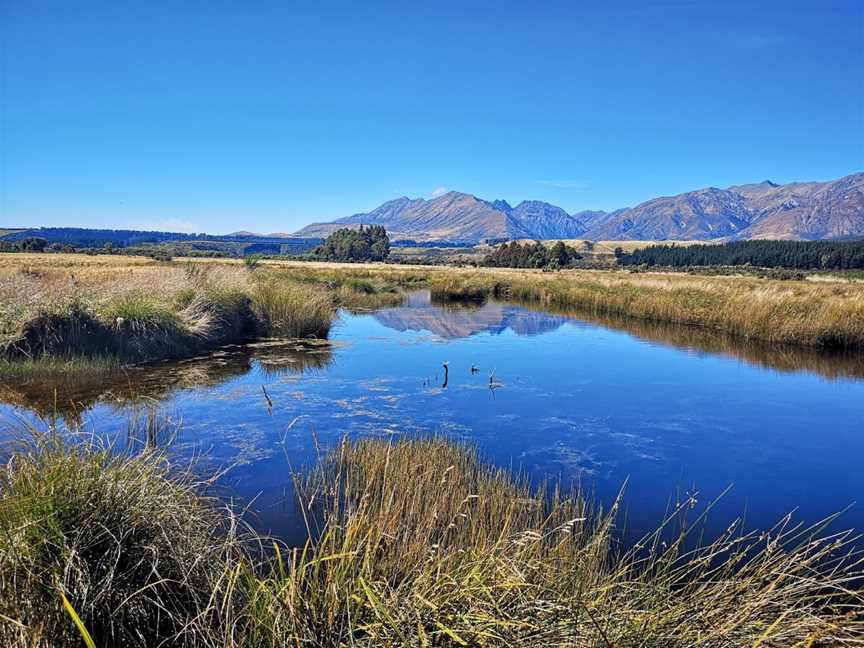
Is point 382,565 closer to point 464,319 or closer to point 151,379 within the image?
point 151,379

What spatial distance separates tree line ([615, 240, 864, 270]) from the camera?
251ft

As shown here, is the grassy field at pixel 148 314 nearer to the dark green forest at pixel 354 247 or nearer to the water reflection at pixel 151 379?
the water reflection at pixel 151 379

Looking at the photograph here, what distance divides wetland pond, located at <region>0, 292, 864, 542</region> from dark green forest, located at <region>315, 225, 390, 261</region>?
3460 inches

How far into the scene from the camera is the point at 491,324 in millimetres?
26438

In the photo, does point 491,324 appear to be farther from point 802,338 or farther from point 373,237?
point 373,237

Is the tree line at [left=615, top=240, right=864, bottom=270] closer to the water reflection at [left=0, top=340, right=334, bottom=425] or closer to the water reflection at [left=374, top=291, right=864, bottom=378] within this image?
the water reflection at [left=374, top=291, right=864, bottom=378]

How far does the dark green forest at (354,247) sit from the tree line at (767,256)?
43.8 m

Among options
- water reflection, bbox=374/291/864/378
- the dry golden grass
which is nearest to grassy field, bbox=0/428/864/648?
the dry golden grass

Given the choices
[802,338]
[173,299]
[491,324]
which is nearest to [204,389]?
[173,299]

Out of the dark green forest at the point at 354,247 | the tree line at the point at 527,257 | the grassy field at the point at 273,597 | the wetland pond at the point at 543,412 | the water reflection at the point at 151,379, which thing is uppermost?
the dark green forest at the point at 354,247

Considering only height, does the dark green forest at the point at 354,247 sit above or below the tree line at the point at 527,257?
above

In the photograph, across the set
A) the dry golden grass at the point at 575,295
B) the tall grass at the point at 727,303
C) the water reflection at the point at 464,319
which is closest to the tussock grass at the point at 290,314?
the dry golden grass at the point at 575,295

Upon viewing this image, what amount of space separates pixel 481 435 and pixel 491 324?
16.5 meters

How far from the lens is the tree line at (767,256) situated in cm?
7656
